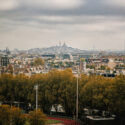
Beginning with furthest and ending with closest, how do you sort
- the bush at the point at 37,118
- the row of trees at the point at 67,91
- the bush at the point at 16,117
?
the row of trees at the point at 67,91 < the bush at the point at 16,117 < the bush at the point at 37,118

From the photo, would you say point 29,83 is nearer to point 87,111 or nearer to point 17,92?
point 17,92

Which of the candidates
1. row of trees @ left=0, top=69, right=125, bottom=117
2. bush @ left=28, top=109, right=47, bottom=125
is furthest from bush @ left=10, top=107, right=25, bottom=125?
row of trees @ left=0, top=69, right=125, bottom=117

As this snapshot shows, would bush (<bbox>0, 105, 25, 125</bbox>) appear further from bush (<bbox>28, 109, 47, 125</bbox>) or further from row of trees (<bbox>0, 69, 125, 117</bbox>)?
row of trees (<bbox>0, 69, 125, 117</bbox>)

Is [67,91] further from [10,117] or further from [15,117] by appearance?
[10,117]

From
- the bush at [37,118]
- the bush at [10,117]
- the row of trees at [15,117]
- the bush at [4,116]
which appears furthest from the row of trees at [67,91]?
the bush at [4,116]

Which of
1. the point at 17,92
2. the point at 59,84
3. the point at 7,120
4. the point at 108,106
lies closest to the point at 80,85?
the point at 59,84

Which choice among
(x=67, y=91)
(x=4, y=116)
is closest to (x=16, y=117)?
(x=4, y=116)

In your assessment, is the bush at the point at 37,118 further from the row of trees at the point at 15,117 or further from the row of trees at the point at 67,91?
the row of trees at the point at 67,91

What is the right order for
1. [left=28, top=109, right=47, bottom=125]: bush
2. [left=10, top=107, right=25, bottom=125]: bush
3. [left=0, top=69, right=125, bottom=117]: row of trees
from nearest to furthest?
[left=28, top=109, right=47, bottom=125]: bush → [left=10, top=107, right=25, bottom=125]: bush → [left=0, top=69, right=125, bottom=117]: row of trees
